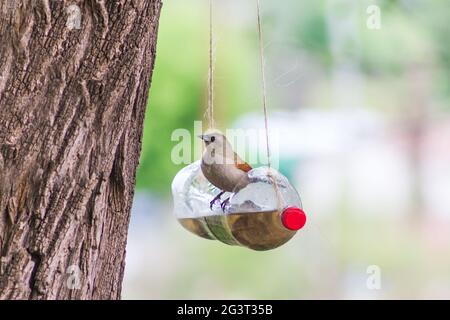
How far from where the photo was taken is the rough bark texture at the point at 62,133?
134cm

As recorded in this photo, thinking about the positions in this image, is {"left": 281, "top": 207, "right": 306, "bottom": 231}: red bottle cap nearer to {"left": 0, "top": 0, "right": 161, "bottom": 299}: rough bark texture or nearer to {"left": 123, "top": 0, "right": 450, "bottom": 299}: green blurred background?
{"left": 0, "top": 0, "right": 161, "bottom": 299}: rough bark texture

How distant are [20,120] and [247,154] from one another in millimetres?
1667

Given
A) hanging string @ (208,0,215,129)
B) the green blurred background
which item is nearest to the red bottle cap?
hanging string @ (208,0,215,129)

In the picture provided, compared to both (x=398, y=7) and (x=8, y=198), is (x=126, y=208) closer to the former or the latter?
(x=8, y=198)

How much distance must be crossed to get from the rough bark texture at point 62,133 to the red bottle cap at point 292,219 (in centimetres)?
30

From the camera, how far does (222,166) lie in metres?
1.53

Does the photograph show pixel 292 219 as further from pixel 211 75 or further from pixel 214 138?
pixel 211 75

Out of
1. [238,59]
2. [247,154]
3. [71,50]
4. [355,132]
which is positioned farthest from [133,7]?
[355,132]

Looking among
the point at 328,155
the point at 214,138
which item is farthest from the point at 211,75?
Answer: the point at 328,155

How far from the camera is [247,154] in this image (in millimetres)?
2971

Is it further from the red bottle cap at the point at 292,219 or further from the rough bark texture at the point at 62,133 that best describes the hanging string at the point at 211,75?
the red bottle cap at the point at 292,219

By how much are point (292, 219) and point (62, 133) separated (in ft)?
1.37

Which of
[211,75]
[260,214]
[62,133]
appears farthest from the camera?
[211,75]

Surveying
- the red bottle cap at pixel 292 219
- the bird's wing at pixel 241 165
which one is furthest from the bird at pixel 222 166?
the red bottle cap at pixel 292 219
